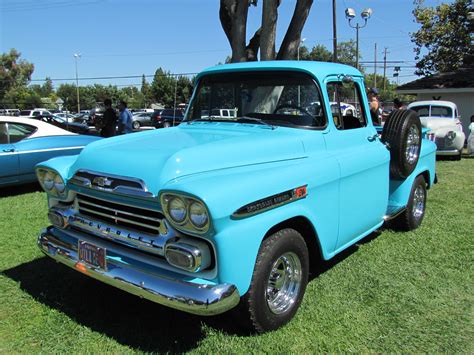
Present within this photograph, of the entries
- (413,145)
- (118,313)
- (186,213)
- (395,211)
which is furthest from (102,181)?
(413,145)

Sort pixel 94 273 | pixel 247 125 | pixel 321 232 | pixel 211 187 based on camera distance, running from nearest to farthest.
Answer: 1. pixel 211 187
2. pixel 94 273
3. pixel 321 232
4. pixel 247 125

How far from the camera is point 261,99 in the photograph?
407 cm

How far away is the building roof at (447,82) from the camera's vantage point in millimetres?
18516

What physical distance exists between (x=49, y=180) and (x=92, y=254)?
0.90 m

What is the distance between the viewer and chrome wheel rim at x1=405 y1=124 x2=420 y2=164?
4.79 meters

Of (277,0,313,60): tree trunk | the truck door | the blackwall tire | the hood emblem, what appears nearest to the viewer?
the hood emblem

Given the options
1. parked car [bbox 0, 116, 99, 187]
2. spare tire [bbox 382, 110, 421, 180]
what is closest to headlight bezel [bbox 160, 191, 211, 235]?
spare tire [bbox 382, 110, 421, 180]

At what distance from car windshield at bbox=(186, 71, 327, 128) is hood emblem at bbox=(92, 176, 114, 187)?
1448 millimetres

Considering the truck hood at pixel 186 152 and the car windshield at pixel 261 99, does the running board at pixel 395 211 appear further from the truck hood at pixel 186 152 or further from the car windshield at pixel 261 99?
the truck hood at pixel 186 152

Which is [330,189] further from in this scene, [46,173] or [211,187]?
[46,173]

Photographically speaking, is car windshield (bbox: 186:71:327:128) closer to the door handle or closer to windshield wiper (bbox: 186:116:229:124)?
windshield wiper (bbox: 186:116:229:124)

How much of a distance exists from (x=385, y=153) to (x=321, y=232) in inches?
57.4

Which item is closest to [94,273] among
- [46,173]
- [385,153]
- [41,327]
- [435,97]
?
[41,327]

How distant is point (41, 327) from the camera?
3.21 meters
